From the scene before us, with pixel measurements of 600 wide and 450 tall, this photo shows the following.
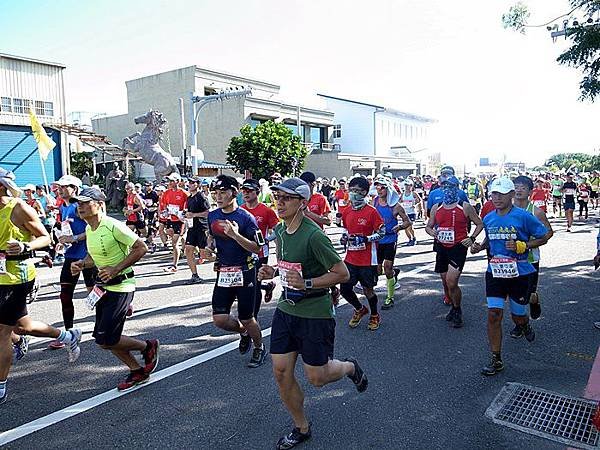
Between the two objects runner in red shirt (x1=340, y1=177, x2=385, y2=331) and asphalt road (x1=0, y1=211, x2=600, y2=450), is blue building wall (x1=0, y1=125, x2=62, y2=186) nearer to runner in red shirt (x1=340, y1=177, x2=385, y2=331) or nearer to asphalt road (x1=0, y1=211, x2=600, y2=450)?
asphalt road (x1=0, y1=211, x2=600, y2=450)

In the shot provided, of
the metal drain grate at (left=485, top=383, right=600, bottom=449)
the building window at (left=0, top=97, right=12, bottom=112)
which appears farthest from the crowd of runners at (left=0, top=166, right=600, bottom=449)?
the building window at (left=0, top=97, right=12, bottom=112)

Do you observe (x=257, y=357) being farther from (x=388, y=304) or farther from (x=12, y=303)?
(x=388, y=304)

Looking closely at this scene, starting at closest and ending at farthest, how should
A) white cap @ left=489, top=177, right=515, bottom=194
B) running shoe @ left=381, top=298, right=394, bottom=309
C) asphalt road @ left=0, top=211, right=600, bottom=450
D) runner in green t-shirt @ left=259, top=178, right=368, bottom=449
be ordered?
runner in green t-shirt @ left=259, top=178, right=368, bottom=449, asphalt road @ left=0, top=211, right=600, bottom=450, white cap @ left=489, top=177, right=515, bottom=194, running shoe @ left=381, top=298, right=394, bottom=309

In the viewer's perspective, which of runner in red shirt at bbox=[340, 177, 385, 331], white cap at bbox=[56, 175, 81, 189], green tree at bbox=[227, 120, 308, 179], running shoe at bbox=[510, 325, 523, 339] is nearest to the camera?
running shoe at bbox=[510, 325, 523, 339]

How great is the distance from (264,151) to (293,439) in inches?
1123

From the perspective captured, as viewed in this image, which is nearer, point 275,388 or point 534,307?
point 275,388

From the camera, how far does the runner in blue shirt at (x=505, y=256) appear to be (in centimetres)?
479

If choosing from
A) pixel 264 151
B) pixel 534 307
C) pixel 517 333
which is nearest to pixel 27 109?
pixel 264 151

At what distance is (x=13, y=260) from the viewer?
4391mm

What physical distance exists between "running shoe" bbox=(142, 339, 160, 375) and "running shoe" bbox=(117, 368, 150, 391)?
5 centimetres

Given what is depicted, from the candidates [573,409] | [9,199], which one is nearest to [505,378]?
[573,409]

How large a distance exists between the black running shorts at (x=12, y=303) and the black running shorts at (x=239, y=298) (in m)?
1.72

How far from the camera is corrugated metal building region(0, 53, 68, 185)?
90.7 ft

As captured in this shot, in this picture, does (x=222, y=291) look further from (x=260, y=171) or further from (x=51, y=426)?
(x=260, y=171)
